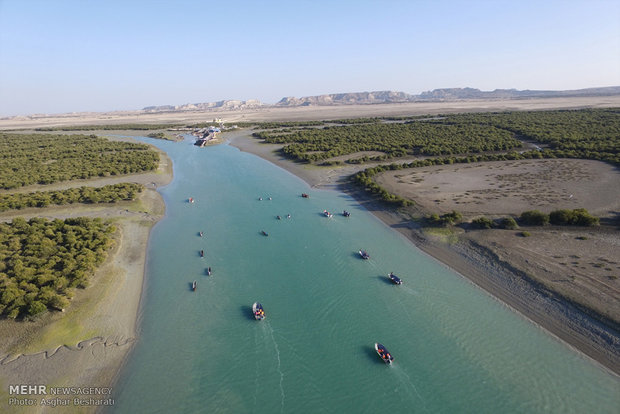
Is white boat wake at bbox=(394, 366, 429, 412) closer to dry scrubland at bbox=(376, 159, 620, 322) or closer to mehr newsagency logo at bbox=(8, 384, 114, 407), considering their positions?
dry scrubland at bbox=(376, 159, 620, 322)

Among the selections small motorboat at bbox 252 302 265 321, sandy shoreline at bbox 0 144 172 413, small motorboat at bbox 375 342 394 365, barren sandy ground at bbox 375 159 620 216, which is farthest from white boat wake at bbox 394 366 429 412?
barren sandy ground at bbox 375 159 620 216

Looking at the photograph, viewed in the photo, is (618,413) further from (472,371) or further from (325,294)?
(325,294)

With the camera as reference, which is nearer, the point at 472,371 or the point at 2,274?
the point at 472,371

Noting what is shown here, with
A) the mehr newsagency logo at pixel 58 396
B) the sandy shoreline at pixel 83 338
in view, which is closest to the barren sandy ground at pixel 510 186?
the sandy shoreline at pixel 83 338

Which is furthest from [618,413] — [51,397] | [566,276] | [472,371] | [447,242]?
[51,397]

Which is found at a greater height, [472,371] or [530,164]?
[530,164]

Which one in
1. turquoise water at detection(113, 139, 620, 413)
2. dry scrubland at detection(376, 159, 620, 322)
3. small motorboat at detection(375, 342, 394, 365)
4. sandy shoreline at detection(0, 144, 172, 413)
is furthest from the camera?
dry scrubland at detection(376, 159, 620, 322)

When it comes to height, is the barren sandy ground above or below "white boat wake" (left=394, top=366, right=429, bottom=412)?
above
